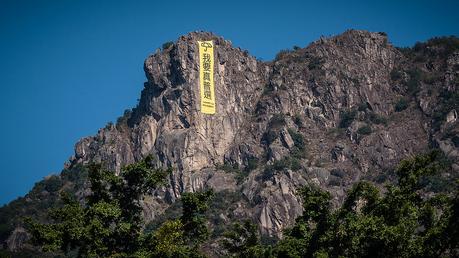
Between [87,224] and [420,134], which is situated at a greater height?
[420,134]

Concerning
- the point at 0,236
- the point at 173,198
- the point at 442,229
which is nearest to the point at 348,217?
the point at 442,229

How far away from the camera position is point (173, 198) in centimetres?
12888

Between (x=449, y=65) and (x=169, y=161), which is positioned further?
(x=449, y=65)

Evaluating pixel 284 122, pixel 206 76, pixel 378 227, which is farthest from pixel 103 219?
pixel 284 122

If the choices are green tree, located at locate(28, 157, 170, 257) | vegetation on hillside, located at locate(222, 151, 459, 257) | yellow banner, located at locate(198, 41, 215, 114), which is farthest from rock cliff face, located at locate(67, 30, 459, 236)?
green tree, located at locate(28, 157, 170, 257)

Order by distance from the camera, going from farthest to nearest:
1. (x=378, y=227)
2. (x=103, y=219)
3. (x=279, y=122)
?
(x=279, y=122) → (x=103, y=219) → (x=378, y=227)

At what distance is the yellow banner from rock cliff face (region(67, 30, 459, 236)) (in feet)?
3.75

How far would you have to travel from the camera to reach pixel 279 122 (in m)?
142

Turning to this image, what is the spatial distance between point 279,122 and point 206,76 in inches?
580

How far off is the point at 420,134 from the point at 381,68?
2223cm

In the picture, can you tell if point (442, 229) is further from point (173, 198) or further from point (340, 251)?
point (173, 198)

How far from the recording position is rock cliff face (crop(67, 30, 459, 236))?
130000mm

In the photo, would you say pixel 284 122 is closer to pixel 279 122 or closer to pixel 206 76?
pixel 279 122

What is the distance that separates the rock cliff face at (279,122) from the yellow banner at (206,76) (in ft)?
3.75
